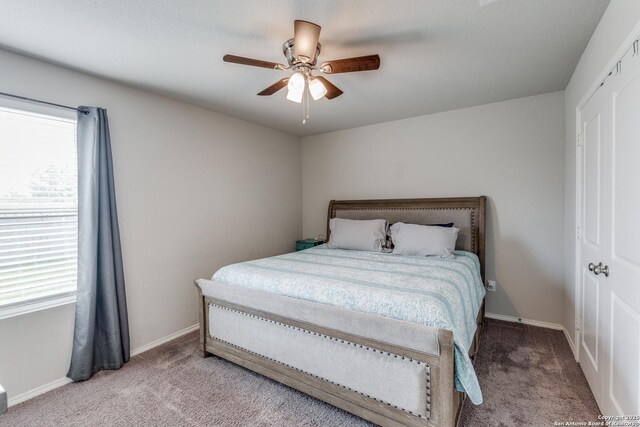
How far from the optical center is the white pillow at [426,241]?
2.98m

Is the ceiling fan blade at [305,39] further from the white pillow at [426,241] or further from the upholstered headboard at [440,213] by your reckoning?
the upholstered headboard at [440,213]

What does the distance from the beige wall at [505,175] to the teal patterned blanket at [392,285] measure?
0.64 metres

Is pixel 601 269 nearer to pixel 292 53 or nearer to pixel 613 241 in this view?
pixel 613 241

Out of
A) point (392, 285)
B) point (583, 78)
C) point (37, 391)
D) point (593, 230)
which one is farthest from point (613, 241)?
point (37, 391)

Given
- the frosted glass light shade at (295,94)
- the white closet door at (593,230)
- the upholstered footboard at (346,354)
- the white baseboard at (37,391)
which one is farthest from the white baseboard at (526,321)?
the white baseboard at (37,391)

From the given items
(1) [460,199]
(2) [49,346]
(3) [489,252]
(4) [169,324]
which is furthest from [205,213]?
(3) [489,252]

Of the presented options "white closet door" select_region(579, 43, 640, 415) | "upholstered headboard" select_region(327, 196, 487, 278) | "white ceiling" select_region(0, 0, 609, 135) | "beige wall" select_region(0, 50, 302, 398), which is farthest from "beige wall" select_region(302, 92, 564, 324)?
"beige wall" select_region(0, 50, 302, 398)

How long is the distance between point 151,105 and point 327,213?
8.43 ft

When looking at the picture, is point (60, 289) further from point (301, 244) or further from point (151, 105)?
point (301, 244)

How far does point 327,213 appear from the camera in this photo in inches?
177

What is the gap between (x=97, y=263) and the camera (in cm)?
240

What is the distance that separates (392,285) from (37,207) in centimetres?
258

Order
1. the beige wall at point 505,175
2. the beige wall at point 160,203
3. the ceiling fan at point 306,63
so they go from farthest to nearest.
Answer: the beige wall at point 505,175 < the beige wall at point 160,203 < the ceiling fan at point 306,63

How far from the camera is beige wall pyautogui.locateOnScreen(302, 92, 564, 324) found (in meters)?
3.06
